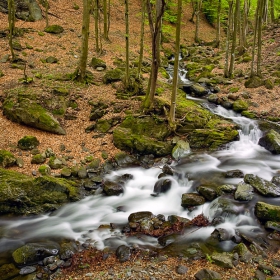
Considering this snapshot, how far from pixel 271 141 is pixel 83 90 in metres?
9.48

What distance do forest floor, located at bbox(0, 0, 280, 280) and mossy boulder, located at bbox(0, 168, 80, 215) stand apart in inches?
44.5

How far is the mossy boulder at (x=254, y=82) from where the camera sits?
54.1 feet

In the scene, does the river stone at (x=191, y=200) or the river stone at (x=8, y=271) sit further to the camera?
the river stone at (x=191, y=200)

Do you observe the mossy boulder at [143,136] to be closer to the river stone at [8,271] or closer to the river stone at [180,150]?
the river stone at [180,150]

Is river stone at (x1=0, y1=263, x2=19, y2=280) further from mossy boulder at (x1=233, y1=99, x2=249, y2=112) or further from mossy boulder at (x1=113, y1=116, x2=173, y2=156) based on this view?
mossy boulder at (x1=233, y1=99, x2=249, y2=112)

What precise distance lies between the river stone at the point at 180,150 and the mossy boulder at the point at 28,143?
555 cm

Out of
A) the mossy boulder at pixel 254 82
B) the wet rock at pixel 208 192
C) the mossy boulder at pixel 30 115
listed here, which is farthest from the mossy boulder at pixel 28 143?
the mossy boulder at pixel 254 82

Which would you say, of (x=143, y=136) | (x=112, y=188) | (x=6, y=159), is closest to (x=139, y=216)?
(x=112, y=188)

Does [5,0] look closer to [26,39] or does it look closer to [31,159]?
[26,39]

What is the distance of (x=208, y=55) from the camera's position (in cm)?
2542

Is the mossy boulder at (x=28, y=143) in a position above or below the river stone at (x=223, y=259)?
above

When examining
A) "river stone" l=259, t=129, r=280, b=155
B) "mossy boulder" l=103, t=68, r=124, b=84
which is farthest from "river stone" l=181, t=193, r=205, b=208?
"mossy boulder" l=103, t=68, r=124, b=84

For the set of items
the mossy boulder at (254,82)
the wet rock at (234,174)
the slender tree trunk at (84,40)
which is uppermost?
the slender tree trunk at (84,40)

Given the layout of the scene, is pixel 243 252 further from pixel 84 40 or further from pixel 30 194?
pixel 84 40
